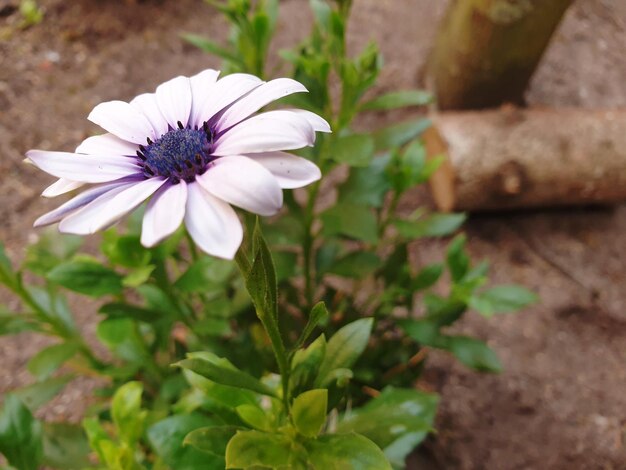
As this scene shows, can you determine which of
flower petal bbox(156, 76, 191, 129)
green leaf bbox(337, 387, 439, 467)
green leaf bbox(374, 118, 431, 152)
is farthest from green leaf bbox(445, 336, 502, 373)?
flower petal bbox(156, 76, 191, 129)

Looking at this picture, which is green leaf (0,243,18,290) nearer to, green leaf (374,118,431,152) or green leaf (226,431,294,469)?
green leaf (226,431,294,469)

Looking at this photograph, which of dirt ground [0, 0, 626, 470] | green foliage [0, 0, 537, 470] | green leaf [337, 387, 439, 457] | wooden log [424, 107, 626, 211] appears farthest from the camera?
wooden log [424, 107, 626, 211]

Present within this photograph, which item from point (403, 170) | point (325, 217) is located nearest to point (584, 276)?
point (403, 170)

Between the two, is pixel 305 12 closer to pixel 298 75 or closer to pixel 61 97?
pixel 61 97

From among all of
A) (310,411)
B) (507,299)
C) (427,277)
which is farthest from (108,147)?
(507,299)

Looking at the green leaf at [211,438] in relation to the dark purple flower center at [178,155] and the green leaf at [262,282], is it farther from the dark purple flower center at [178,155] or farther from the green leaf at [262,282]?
the dark purple flower center at [178,155]

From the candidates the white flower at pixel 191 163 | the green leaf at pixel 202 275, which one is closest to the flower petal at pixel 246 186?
the white flower at pixel 191 163

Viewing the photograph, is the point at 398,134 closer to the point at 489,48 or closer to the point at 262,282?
the point at 489,48
